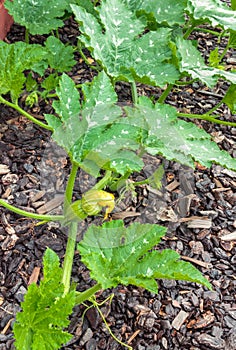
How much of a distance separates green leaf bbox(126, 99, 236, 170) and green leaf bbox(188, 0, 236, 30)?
0.53 m

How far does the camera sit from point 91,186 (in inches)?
96.8

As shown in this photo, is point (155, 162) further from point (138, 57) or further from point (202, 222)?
point (138, 57)

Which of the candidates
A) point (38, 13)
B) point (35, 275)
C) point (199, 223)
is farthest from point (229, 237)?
point (38, 13)

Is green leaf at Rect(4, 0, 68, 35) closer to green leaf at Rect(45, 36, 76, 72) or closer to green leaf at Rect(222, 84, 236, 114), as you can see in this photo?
green leaf at Rect(45, 36, 76, 72)

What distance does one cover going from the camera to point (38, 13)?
2.77 m

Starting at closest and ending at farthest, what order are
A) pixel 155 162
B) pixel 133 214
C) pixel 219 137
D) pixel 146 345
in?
pixel 146 345 < pixel 133 214 < pixel 155 162 < pixel 219 137

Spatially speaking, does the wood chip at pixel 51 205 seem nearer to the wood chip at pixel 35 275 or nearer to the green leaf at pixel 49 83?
the wood chip at pixel 35 275

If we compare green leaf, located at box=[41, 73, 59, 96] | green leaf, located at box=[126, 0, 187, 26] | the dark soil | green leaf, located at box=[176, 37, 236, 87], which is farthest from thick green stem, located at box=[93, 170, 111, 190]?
green leaf, located at box=[126, 0, 187, 26]

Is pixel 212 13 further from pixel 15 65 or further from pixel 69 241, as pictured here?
pixel 69 241

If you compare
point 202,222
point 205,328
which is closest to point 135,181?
point 202,222

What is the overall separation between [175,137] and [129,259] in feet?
1.71

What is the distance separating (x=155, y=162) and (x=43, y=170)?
1.69 feet

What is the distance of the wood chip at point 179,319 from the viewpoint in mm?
2100

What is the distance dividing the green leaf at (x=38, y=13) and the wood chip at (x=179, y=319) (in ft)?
4.76
